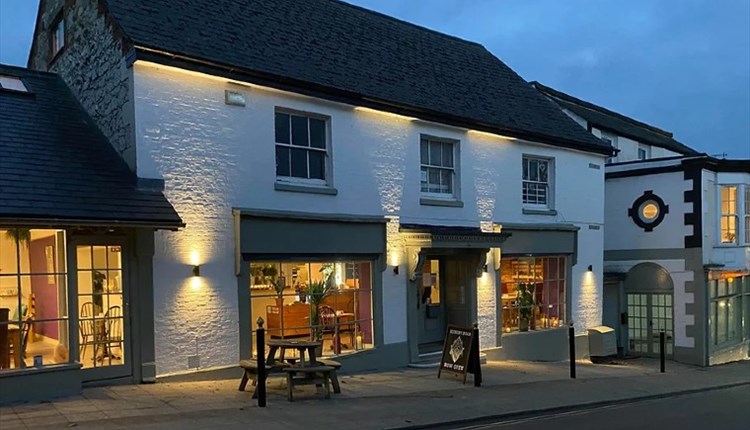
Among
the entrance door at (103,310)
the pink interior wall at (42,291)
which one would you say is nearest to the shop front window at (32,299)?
the pink interior wall at (42,291)

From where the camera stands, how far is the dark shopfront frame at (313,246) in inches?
→ 444

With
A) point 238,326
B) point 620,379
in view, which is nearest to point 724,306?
point 620,379

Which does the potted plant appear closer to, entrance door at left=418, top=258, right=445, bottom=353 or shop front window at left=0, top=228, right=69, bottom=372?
entrance door at left=418, top=258, right=445, bottom=353

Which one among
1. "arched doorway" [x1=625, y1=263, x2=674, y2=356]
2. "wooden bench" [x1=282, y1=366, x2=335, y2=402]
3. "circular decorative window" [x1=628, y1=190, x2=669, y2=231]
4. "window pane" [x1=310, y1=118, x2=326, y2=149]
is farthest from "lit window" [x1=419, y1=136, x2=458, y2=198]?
"arched doorway" [x1=625, y1=263, x2=674, y2=356]

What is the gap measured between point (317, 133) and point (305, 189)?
1.24 meters

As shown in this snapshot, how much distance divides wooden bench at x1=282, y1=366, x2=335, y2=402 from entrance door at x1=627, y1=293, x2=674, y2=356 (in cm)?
1480

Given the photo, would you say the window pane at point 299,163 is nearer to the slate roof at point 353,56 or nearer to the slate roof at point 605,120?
the slate roof at point 353,56

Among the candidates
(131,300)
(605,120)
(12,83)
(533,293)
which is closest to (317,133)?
(131,300)

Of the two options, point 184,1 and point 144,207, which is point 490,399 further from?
point 184,1

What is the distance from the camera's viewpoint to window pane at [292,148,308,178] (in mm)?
12367

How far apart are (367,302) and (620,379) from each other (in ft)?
19.9

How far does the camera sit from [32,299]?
9430mm

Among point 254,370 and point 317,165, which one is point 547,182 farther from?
point 254,370

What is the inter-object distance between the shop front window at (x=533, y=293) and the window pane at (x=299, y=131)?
6441 millimetres
